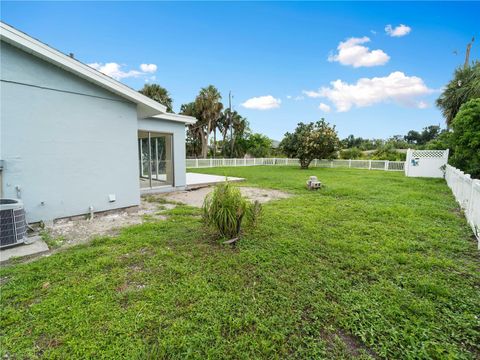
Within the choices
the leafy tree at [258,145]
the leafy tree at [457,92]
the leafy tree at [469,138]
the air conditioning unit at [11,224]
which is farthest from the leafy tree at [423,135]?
the air conditioning unit at [11,224]

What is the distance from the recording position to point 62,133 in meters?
4.62

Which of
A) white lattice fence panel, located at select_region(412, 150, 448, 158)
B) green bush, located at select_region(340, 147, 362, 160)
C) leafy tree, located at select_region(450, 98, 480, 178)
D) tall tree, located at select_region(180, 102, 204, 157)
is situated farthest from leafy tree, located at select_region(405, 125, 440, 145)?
leafy tree, located at select_region(450, 98, 480, 178)

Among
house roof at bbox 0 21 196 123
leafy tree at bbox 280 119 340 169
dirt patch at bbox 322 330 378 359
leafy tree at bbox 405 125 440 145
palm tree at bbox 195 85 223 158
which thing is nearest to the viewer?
dirt patch at bbox 322 330 378 359

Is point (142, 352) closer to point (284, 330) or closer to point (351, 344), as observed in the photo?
point (284, 330)

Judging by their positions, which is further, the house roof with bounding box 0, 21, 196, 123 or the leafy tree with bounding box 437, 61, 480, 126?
the leafy tree with bounding box 437, 61, 480, 126

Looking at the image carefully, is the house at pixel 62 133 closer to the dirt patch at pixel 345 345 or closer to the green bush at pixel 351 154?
the dirt patch at pixel 345 345

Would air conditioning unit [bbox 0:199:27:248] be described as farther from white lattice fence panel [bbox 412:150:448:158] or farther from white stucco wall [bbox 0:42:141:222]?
white lattice fence panel [bbox 412:150:448:158]

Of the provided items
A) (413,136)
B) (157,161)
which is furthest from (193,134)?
(413,136)

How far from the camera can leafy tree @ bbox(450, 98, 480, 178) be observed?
8438 mm

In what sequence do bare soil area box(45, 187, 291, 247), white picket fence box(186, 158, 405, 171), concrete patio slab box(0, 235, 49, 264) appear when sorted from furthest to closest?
white picket fence box(186, 158, 405, 171) < bare soil area box(45, 187, 291, 247) < concrete patio slab box(0, 235, 49, 264)

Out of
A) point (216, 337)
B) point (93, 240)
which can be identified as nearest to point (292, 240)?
point (216, 337)

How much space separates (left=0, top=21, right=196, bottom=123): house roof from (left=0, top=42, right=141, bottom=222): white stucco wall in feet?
0.54

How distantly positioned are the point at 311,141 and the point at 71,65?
1630cm

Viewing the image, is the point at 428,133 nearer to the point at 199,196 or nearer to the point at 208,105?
the point at 208,105
